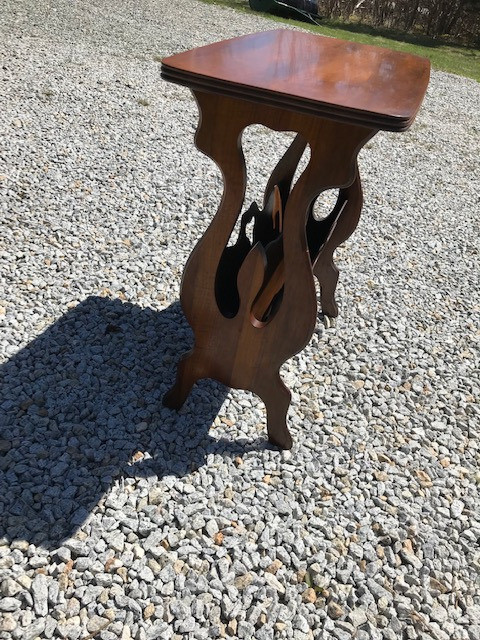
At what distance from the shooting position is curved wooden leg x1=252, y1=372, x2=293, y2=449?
2.22 metres

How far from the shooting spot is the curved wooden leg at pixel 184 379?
7.47 ft

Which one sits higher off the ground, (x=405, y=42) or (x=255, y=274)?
(x=255, y=274)

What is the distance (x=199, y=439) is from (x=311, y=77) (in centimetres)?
136

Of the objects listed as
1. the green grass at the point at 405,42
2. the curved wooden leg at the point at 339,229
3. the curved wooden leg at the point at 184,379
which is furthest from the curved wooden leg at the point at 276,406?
the green grass at the point at 405,42

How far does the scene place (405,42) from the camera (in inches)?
502

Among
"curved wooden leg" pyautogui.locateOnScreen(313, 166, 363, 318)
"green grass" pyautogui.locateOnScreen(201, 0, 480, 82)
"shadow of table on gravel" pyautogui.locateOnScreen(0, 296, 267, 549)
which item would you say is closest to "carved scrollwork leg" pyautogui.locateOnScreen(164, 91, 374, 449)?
"shadow of table on gravel" pyautogui.locateOnScreen(0, 296, 267, 549)

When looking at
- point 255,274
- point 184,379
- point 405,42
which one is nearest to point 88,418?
point 184,379

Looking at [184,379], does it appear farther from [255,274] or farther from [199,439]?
[255,274]

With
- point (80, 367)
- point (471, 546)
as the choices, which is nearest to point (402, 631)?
point (471, 546)

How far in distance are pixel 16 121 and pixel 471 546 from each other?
171 inches

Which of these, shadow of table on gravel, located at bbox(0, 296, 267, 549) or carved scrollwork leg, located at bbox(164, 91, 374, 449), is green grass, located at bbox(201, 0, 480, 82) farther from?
carved scrollwork leg, located at bbox(164, 91, 374, 449)

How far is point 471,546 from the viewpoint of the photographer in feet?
6.81

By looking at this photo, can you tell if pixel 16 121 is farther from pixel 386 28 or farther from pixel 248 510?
pixel 386 28

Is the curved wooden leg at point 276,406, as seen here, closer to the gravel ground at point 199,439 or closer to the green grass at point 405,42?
the gravel ground at point 199,439
